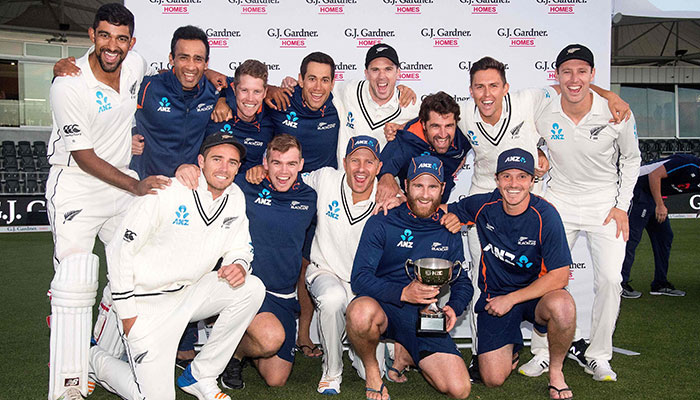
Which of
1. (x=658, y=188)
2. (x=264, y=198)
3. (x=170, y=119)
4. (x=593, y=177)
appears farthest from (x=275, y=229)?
(x=658, y=188)

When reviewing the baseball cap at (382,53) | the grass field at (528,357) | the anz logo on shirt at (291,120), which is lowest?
the grass field at (528,357)

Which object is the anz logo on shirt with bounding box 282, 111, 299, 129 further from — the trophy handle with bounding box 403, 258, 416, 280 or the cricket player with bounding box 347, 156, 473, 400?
the trophy handle with bounding box 403, 258, 416, 280

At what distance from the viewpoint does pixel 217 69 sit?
518cm

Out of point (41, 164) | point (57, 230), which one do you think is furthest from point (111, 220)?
point (41, 164)

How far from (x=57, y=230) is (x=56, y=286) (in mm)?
440

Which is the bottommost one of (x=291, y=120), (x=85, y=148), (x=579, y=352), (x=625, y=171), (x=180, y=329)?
(x=579, y=352)

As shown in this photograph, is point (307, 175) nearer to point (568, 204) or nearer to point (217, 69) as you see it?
point (217, 69)

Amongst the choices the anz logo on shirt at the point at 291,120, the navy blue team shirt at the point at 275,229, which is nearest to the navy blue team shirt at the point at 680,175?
the anz logo on shirt at the point at 291,120

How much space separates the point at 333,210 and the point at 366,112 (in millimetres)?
885

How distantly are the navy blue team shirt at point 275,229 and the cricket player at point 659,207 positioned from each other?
4.39 m

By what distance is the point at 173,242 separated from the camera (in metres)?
3.48

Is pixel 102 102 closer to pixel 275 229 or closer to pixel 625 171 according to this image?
pixel 275 229

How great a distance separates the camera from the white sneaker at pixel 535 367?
13.6 ft

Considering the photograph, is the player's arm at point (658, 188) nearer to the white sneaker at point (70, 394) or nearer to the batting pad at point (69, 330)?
the batting pad at point (69, 330)
